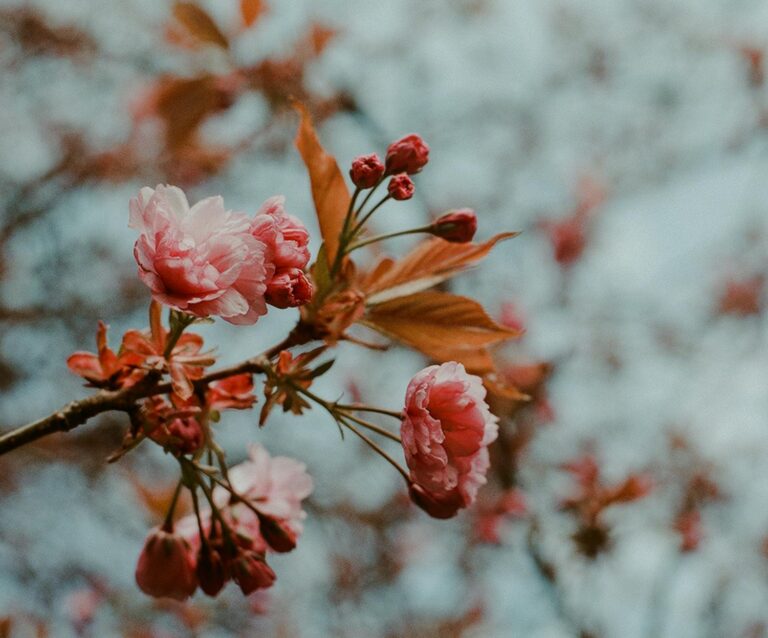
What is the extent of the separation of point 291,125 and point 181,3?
0.66m

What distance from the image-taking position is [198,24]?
1979mm

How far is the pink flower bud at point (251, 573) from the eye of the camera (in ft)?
2.62

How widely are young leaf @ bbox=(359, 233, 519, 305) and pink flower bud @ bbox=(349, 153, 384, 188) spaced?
123mm

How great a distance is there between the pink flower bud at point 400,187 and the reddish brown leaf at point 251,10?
4.57 feet

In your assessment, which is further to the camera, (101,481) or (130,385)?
(101,481)

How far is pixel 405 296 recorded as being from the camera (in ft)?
2.73

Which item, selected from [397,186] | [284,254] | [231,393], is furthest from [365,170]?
[231,393]

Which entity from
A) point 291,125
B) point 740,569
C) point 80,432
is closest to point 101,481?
point 80,432

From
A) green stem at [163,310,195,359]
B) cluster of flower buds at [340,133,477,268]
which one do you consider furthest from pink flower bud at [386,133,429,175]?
green stem at [163,310,195,359]

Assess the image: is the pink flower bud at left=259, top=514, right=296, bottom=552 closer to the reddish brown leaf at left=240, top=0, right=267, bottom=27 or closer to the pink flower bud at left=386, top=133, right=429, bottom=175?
the pink flower bud at left=386, top=133, right=429, bottom=175

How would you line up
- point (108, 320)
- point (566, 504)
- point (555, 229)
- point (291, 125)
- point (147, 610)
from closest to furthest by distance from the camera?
point (566, 504), point (291, 125), point (147, 610), point (555, 229), point (108, 320)

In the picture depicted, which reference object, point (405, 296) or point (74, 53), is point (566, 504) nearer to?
point (405, 296)

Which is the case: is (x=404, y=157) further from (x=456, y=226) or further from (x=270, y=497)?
(x=270, y=497)

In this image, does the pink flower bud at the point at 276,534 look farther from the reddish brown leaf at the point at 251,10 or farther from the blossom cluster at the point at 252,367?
the reddish brown leaf at the point at 251,10
